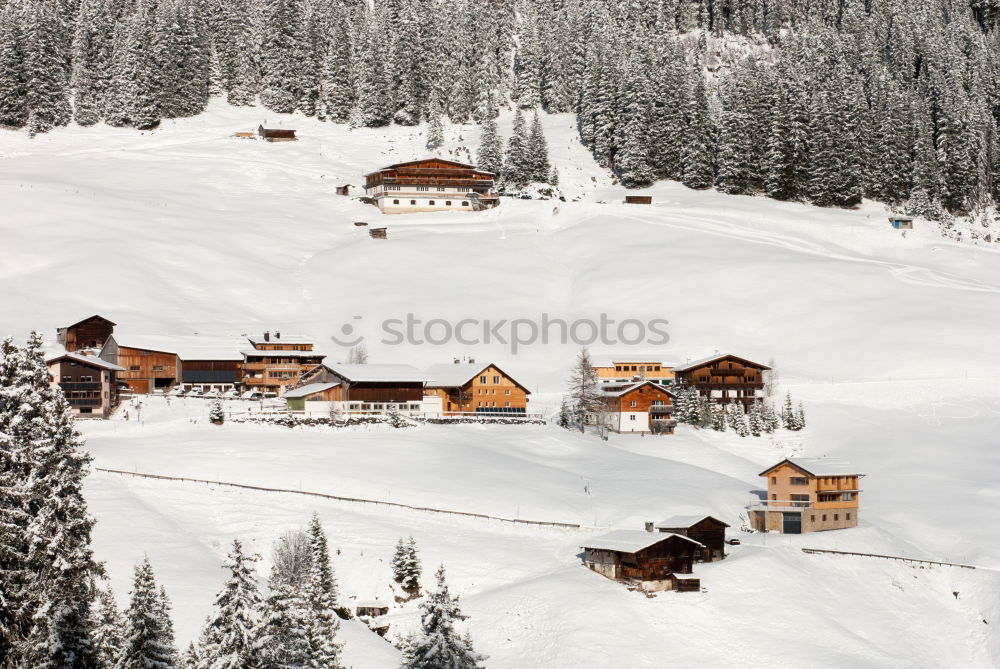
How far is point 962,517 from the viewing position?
187ft

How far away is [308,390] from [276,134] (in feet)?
268

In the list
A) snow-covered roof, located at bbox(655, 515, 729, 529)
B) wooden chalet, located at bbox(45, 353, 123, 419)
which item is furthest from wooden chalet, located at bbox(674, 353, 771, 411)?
wooden chalet, located at bbox(45, 353, 123, 419)

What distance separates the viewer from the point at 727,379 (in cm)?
7969

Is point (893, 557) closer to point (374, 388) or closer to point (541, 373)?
point (374, 388)

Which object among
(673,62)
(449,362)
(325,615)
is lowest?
(325,615)

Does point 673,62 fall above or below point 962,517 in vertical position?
above

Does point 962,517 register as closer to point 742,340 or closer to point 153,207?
point 742,340

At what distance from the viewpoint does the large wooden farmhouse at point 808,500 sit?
5719cm

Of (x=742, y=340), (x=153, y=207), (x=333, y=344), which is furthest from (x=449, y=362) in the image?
(x=153, y=207)

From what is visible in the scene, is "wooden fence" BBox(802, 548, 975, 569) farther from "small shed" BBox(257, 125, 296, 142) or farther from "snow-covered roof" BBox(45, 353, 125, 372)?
"small shed" BBox(257, 125, 296, 142)

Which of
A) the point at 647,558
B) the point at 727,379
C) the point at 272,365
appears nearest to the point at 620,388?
the point at 727,379

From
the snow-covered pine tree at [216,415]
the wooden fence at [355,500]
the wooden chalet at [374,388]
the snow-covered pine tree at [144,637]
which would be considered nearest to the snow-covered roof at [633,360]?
the wooden chalet at [374,388]

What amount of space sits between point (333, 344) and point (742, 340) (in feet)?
116

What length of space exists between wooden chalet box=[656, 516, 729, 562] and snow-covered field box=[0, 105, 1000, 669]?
2.45 metres
